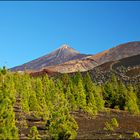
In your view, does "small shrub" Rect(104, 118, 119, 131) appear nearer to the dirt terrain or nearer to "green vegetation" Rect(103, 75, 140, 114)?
the dirt terrain

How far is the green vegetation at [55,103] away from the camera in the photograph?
48.4 metres

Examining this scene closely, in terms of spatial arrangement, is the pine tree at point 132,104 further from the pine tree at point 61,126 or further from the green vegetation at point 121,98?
the pine tree at point 61,126

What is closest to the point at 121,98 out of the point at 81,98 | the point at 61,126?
the point at 81,98

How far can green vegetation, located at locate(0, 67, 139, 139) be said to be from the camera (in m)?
48.4

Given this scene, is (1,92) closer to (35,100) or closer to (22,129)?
(22,129)

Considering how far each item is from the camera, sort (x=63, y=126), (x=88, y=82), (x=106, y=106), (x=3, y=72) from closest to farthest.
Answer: (x=63, y=126), (x=3, y=72), (x=88, y=82), (x=106, y=106)

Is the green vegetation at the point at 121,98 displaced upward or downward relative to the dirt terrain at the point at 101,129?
upward

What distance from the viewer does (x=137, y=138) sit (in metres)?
57.7

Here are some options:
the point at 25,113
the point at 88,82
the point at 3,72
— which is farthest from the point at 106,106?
the point at 3,72

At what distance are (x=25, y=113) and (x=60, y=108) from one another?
44.5 metres

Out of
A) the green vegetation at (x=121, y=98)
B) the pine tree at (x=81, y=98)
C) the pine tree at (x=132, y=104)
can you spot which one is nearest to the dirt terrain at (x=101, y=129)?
the pine tree at (x=81, y=98)

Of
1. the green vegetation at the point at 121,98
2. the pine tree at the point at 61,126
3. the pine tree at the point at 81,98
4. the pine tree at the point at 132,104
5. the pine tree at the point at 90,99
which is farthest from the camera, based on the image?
the green vegetation at the point at 121,98

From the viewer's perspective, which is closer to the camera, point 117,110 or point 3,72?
point 3,72

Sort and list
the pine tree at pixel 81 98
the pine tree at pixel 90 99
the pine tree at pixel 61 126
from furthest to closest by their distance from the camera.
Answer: the pine tree at pixel 81 98, the pine tree at pixel 90 99, the pine tree at pixel 61 126
